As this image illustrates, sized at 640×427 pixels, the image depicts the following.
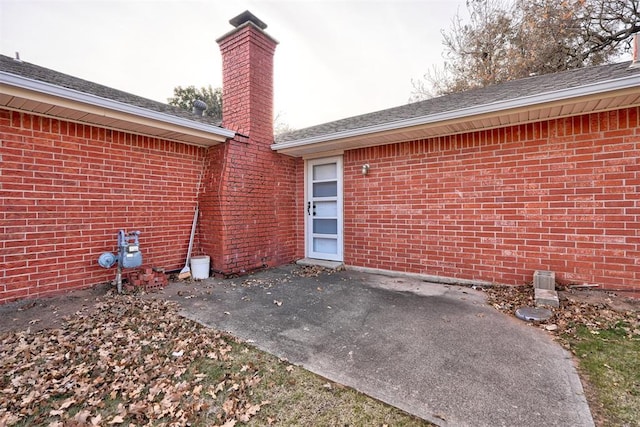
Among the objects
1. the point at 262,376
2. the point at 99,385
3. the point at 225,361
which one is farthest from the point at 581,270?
the point at 99,385

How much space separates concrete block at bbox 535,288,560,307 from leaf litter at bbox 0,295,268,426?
11.9 feet

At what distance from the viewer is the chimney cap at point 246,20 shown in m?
5.96

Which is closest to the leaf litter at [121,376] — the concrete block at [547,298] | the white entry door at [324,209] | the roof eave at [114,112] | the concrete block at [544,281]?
the roof eave at [114,112]

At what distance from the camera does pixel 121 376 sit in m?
2.27

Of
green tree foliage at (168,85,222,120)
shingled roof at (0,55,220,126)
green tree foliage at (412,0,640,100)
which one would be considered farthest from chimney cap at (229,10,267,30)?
green tree foliage at (168,85,222,120)

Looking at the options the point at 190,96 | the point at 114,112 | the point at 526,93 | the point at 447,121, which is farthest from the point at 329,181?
the point at 190,96

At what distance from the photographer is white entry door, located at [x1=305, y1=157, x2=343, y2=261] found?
6.29 meters

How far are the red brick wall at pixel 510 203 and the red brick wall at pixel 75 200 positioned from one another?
12.6 ft

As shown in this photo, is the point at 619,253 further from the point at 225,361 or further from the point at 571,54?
the point at 571,54

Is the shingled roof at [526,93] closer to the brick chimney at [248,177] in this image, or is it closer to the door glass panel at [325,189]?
the brick chimney at [248,177]

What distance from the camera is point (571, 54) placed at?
10.4 meters

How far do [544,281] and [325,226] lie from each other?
4.13 metres

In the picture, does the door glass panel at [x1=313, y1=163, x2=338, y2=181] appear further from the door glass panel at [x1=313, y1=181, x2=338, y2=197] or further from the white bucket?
the white bucket

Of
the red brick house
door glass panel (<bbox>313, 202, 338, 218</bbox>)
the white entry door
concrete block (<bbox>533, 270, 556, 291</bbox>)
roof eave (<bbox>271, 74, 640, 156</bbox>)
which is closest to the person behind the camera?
roof eave (<bbox>271, 74, 640, 156</bbox>)
